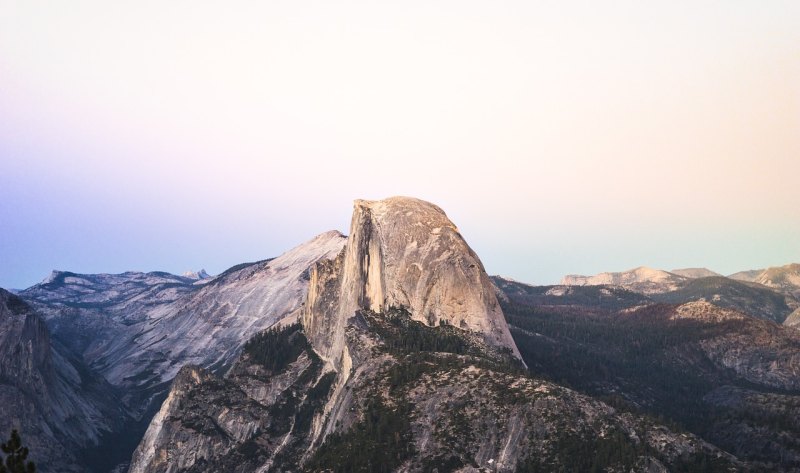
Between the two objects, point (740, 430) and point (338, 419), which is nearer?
point (338, 419)

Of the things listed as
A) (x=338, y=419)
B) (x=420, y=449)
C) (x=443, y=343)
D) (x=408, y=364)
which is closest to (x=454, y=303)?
(x=443, y=343)

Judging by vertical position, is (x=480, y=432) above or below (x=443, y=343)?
below

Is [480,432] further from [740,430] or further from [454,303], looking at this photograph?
[740,430]

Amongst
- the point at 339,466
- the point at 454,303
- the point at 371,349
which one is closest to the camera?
the point at 339,466

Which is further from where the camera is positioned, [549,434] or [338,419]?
[338,419]

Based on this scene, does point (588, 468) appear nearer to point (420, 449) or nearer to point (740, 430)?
point (420, 449)

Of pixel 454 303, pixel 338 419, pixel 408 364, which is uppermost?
pixel 454 303

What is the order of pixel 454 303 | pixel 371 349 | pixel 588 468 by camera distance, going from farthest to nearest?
pixel 454 303 → pixel 371 349 → pixel 588 468

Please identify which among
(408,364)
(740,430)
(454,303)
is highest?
(454,303)

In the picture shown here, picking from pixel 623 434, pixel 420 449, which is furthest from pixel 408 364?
pixel 623 434
